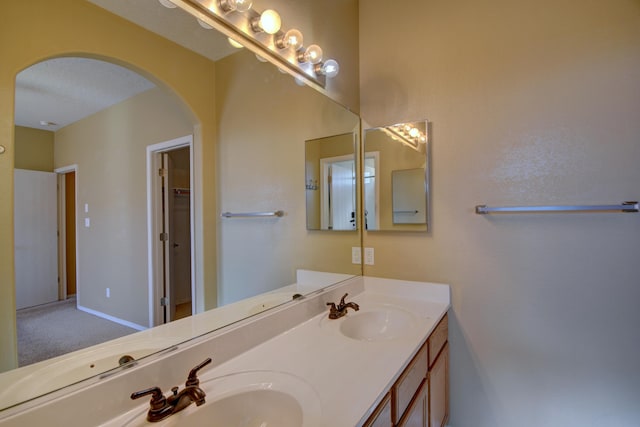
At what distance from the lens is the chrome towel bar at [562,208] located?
1.30 meters

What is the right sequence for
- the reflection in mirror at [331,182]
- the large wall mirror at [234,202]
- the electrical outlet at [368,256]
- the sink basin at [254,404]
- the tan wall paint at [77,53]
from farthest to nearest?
the electrical outlet at [368,256] < the reflection in mirror at [331,182] < the large wall mirror at [234,202] < the sink basin at [254,404] < the tan wall paint at [77,53]

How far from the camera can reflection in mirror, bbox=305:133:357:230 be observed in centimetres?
177

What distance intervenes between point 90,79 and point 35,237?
500mm

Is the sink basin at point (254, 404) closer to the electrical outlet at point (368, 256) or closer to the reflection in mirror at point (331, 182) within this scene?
the reflection in mirror at point (331, 182)

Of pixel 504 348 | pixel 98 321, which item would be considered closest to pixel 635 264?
pixel 504 348

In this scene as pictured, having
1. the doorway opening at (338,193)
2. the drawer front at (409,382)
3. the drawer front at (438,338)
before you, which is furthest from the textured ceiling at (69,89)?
the drawer front at (438,338)

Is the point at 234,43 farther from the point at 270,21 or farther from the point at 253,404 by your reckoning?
the point at 253,404

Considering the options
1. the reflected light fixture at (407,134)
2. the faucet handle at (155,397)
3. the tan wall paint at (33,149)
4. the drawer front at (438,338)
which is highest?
the reflected light fixture at (407,134)

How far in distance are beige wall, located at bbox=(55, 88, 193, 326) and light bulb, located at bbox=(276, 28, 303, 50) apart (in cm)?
63

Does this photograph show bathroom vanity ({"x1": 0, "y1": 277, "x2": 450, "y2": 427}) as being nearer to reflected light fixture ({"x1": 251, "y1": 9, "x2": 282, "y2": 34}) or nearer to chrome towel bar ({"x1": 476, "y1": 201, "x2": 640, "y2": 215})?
chrome towel bar ({"x1": 476, "y1": 201, "x2": 640, "y2": 215})

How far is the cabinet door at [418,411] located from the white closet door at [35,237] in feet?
3.86

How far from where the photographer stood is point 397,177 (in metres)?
1.91

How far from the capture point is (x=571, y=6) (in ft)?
4.70

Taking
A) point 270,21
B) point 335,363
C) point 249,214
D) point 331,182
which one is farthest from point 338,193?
point 335,363
